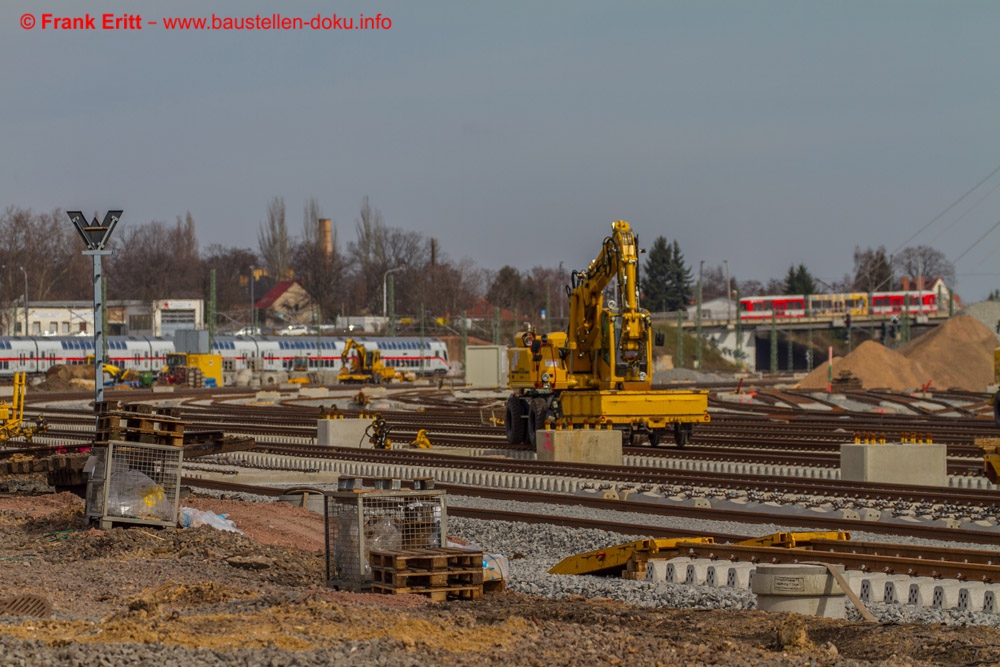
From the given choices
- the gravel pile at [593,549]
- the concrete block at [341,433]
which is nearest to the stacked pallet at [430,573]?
the gravel pile at [593,549]

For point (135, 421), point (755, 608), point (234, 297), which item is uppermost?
point (234, 297)

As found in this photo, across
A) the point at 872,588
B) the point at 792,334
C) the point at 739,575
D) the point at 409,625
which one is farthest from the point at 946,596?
the point at 792,334

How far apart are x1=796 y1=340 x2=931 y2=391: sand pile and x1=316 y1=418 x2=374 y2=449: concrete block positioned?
3886 centimetres

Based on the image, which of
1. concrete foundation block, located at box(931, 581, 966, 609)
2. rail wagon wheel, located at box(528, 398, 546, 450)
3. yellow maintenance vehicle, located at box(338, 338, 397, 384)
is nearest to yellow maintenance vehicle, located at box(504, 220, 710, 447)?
rail wagon wheel, located at box(528, 398, 546, 450)

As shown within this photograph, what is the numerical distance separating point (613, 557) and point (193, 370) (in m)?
66.0

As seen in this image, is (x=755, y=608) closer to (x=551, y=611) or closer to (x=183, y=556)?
(x=551, y=611)

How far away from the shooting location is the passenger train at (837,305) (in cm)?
11256

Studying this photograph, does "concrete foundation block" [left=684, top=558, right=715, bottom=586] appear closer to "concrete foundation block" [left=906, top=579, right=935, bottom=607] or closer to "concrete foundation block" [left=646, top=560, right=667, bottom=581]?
"concrete foundation block" [left=646, top=560, right=667, bottom=581]

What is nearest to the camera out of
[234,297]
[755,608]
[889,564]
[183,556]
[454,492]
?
[755,608]

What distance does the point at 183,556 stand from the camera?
46.8ft

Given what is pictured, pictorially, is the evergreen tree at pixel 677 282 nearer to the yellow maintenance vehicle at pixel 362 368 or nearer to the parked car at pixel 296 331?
the parked car at pixel 296 331

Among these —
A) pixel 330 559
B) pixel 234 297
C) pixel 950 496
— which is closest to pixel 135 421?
pixel 330 559

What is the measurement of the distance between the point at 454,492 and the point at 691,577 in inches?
367

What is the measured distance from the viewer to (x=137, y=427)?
15766mm
